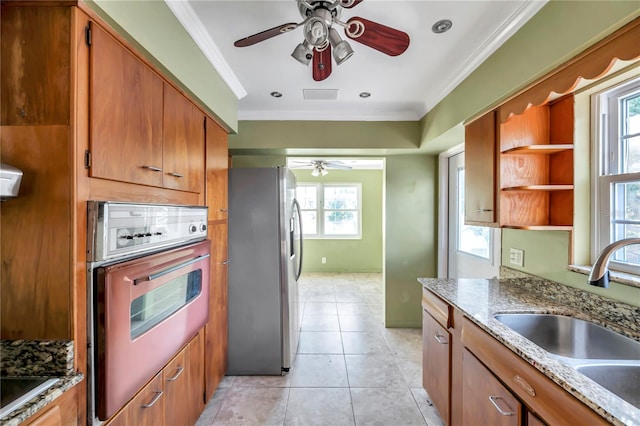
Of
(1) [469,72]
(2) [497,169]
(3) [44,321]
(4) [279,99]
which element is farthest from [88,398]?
(1) [469,72]

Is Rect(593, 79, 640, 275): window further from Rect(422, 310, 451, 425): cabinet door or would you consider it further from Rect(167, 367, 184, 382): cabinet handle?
Rect(167, 367, 184, 382): cabinet handle

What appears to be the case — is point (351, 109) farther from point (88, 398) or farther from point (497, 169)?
point (88, 398)

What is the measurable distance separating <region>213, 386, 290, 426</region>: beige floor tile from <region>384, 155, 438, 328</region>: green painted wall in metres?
1.72

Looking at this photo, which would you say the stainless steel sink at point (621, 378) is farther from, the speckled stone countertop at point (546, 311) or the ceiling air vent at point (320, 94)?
the ceiling air vent at point (320, 94)

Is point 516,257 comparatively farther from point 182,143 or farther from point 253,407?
point 182,143

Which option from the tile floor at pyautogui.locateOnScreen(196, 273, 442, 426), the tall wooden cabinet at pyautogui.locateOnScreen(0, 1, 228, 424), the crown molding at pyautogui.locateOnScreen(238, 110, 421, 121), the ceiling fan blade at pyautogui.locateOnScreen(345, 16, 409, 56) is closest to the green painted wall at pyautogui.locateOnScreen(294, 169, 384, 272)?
the tile floor at pyautogui.locateOnScreen(196, 273, 442, 426)

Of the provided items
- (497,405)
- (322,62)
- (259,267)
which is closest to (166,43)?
(322,62)

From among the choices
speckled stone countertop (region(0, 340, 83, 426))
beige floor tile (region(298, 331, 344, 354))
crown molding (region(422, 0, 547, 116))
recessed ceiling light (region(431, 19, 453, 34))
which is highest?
recessed ceiling light (region(431, 19, 453, 34))

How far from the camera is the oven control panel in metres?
0.93

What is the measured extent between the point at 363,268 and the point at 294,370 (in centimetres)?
389

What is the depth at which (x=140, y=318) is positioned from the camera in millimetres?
1146

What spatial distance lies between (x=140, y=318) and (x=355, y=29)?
1577 mm

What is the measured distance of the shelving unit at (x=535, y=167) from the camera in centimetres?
164

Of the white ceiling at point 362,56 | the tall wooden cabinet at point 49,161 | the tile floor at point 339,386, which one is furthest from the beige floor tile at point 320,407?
the white ceiling at point 362,56
